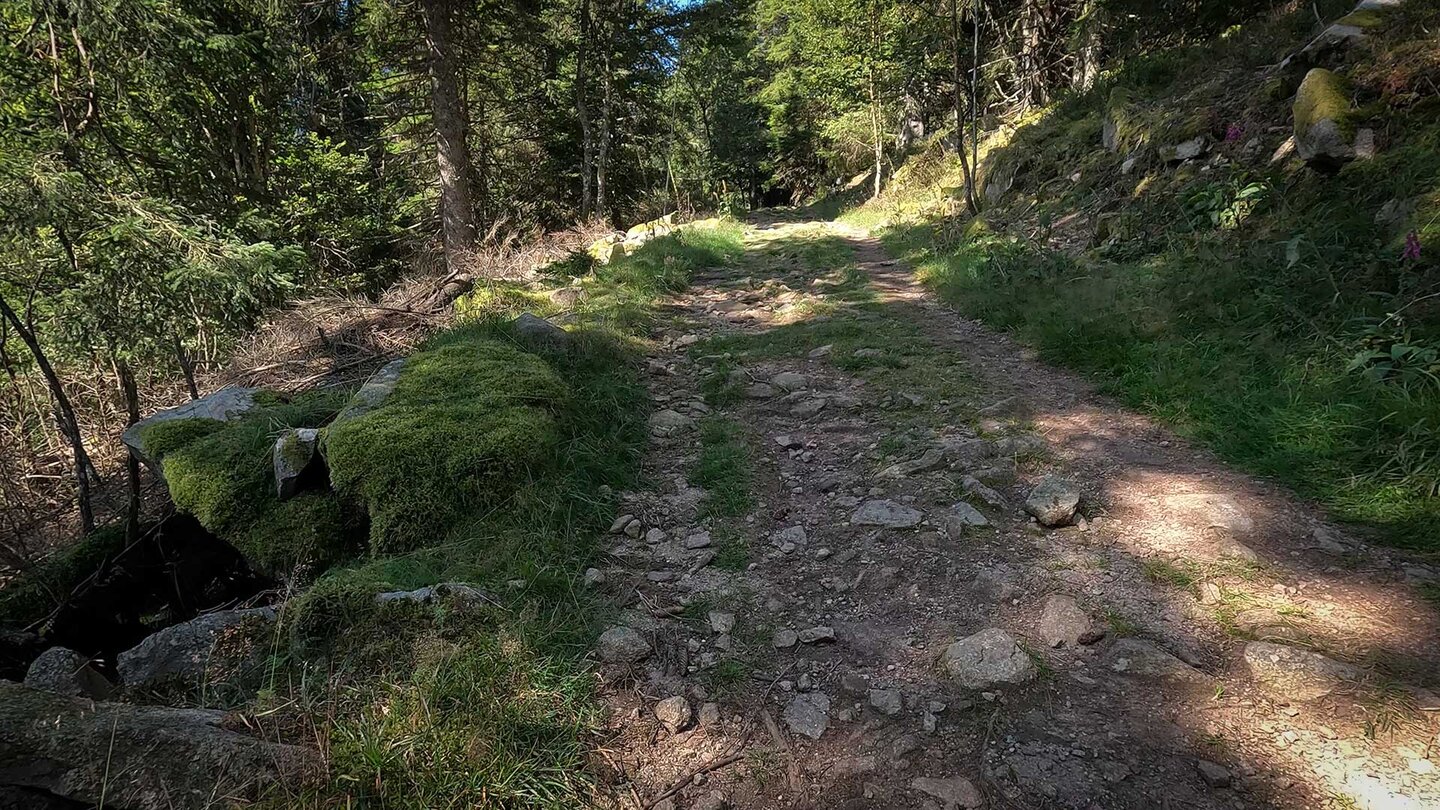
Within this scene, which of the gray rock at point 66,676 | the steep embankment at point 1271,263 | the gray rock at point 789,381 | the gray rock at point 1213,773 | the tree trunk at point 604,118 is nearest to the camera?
the gray rock at point 1213,773

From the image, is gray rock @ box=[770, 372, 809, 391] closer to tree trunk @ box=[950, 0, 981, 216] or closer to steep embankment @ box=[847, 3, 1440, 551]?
steep embankment @ box=[847, 3, 1440, 551]

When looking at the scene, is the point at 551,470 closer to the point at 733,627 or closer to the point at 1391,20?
the point at 733,627

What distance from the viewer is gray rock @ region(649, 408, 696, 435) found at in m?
4.58

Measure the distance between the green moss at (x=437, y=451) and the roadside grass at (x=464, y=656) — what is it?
0.02m

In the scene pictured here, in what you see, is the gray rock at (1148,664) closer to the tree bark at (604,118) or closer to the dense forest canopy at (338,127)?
the dense forest canopy at (338,127)

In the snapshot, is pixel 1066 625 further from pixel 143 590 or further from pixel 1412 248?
pixel 143 590

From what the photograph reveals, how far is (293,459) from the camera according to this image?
354cm

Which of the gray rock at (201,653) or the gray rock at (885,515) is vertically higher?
the gray rock at (201,653)

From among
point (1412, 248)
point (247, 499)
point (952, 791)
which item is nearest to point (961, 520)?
point (952, 791)

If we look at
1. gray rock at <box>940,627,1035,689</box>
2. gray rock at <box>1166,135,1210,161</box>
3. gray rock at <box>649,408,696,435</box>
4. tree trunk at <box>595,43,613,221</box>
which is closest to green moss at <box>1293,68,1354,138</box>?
gray rock at <box>1166,135,1210,161</box>

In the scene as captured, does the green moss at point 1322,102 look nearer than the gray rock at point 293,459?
No

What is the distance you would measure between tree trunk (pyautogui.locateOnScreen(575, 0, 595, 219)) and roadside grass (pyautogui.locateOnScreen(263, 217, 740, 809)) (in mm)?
14135

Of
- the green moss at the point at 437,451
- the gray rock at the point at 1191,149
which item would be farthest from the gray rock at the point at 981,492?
the gray rock at the point at 1191,149

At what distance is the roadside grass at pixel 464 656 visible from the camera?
1.76 meters
